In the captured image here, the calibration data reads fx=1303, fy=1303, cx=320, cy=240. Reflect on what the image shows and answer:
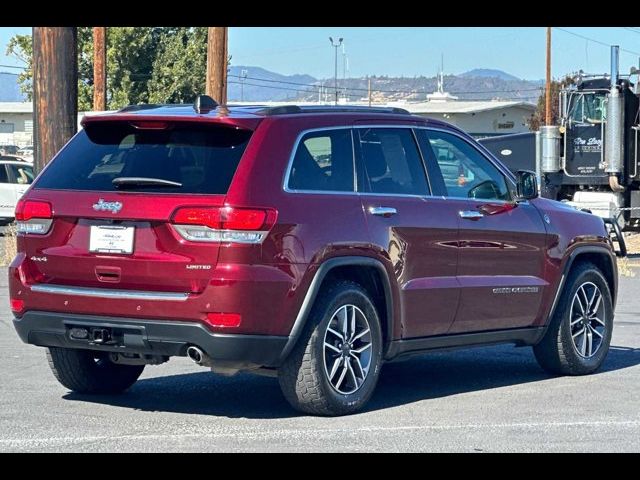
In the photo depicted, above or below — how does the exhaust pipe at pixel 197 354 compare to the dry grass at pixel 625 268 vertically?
above

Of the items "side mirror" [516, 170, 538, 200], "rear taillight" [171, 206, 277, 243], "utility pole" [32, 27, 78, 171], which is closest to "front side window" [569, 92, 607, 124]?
"utility pole" [32, 27, 78, 171]

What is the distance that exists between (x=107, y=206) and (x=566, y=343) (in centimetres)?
393

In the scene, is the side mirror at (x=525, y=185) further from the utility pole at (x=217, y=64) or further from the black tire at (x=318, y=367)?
the utility pole at (x=217, y=64)

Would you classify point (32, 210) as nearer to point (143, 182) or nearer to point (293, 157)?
point (143, 182)

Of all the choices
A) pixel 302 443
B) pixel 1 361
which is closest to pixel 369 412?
pixel 302 443

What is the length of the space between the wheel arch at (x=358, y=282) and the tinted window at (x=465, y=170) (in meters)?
1.00

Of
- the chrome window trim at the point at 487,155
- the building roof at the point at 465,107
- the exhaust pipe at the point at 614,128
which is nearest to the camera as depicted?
the chrome window trim at the point at 487,155

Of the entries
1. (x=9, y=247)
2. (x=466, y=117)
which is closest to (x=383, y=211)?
(x=9, y=247)

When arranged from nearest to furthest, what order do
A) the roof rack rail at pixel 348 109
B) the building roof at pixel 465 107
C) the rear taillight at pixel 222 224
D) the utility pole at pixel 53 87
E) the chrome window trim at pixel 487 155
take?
the rear taillight at pixel 222 224 → the roof rack rail at pixel 348 109 → the chrome window trim at pixel 487 155 → the utility pole at pixel 53 87 → the building roof at pixel 465 107

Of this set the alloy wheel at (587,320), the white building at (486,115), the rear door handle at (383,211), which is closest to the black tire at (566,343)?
the alloy wheel at (587,320)

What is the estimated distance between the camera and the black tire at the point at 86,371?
8469 mm

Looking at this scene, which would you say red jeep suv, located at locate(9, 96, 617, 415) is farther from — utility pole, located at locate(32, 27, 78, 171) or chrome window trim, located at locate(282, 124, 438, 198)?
utility pole, located at locate(32, 27, 78, 171)

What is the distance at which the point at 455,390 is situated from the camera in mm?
9227

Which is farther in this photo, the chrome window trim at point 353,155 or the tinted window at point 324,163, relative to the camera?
the tinted window at point 324,163
